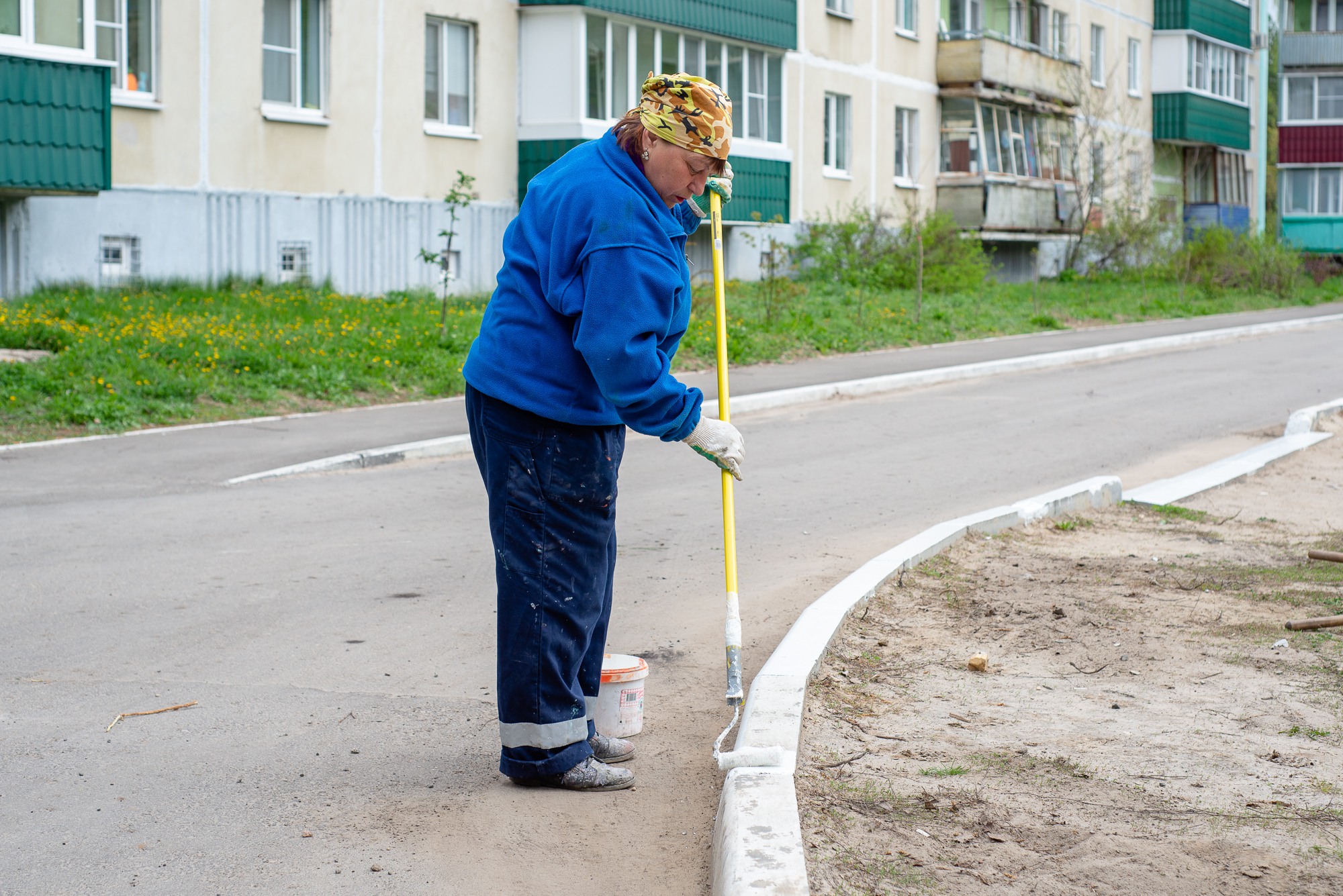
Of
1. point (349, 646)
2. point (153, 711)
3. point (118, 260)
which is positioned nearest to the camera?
point (153, 711)

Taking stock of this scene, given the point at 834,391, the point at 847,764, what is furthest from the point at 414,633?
the point at 834,391

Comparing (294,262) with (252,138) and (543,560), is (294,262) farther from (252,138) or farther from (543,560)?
(543,560)

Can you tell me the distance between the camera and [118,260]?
1778 centimetres

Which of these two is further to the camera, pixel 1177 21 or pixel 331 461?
pixel 1177 21

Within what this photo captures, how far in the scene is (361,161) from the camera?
2091 centimetres

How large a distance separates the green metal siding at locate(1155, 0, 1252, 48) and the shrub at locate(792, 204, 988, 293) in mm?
19974

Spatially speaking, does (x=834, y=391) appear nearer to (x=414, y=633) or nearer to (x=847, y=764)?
(x=414, y=633)

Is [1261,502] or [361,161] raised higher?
[361,161]

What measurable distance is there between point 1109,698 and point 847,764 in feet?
3.72

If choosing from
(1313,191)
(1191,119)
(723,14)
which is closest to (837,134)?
Result: (723,14)

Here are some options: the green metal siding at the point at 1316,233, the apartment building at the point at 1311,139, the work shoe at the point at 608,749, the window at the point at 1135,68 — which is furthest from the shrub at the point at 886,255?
the apartment building at the point at 1311,139

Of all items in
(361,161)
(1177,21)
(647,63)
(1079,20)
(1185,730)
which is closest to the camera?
(1185,730)

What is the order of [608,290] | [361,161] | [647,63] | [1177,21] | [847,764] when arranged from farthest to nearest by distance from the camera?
[1177,21] → [647,63] → [361,161] → [847,764] → [608,290]

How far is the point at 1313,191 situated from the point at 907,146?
25.3 meters
